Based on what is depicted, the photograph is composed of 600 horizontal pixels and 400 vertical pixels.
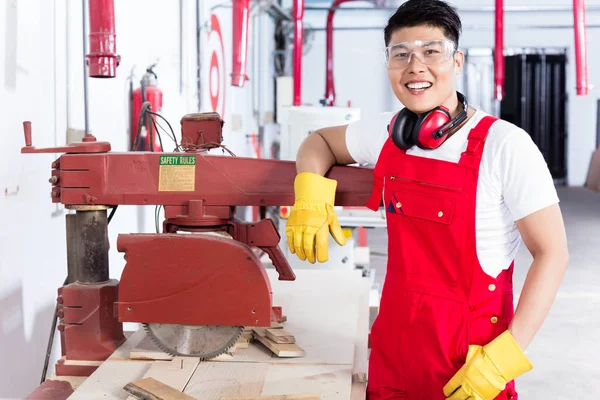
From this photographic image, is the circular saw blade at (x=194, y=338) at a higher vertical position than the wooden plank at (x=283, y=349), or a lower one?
higher

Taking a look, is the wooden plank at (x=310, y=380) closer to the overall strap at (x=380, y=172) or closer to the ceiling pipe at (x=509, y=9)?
the overall strap at (x=380, y=172)

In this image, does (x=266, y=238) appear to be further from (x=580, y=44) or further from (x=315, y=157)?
(x=580, y=44)

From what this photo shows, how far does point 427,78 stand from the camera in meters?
1.57

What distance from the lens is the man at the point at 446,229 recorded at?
1.44 m

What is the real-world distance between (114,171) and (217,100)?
413cm

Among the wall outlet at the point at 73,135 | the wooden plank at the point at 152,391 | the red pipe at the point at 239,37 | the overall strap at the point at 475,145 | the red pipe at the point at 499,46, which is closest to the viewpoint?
the wooden plank at the point at 152,391

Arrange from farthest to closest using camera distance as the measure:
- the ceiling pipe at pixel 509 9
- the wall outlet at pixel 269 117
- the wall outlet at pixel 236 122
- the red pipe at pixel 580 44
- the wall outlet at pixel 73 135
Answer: the ceiling pipe at pixel 509 9
the wall outlet at pixel 269 117
the wall outlet at pixel 236 122
the red pipe at pixel 580 44
the wall outlet at pixel 73 135

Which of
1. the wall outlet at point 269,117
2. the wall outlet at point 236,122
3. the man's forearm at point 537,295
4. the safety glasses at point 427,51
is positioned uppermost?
the wall outlet at point 269,117

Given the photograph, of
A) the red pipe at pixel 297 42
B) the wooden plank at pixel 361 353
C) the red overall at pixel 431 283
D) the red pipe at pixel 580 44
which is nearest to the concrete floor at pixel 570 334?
the red pipe at pixel 580 44

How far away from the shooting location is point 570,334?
4461 millimetres

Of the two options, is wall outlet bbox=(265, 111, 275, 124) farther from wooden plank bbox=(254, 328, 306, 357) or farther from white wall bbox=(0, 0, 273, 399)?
wooden plank bbox=(254, 328, 306, 357)

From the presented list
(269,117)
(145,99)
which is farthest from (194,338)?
(269,117)

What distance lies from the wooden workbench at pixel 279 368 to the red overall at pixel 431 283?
0.11m

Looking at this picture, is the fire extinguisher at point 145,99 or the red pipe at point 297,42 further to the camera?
the red pipe at point 297,42
